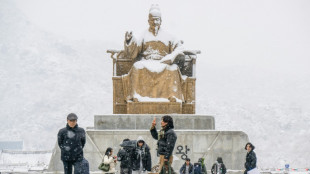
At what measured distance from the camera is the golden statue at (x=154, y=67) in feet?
32.0

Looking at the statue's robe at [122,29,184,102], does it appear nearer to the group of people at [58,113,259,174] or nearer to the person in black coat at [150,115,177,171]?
the group of people at [58,113,259,174]

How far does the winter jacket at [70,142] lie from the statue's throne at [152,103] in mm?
4212

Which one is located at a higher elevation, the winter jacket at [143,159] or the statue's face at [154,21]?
the statue's face at [154,21]

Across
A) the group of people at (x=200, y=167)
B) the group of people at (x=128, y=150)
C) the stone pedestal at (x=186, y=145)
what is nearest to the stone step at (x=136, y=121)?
the stone pedestal at (x=186, y=145)

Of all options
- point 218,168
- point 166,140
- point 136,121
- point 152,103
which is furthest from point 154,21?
point 166,140

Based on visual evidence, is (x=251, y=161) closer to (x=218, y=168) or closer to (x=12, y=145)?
(x=218, y=168)

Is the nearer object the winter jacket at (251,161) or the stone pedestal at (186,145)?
the winter jacket at (251,161)

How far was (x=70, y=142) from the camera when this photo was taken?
5.39 m

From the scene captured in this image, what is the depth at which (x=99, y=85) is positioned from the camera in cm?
10175

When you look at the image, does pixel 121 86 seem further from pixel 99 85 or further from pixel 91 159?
pixel 99 85

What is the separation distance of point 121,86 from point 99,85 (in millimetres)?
92188

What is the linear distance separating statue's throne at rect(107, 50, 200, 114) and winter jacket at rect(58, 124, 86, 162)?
4212 millimetres

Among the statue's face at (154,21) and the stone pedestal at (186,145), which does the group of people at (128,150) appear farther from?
the statue's face at (154,21)

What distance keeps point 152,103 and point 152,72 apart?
598 millimetres
